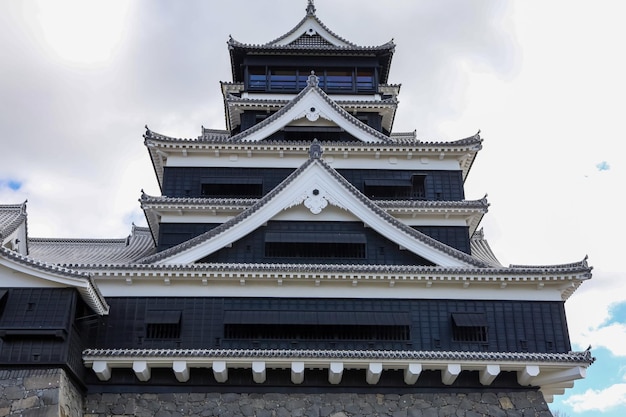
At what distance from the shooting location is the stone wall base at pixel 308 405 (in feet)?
51.1

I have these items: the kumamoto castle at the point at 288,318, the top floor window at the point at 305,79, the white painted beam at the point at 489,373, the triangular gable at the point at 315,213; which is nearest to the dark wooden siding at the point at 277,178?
the kumamoto castle at the point at 288,318

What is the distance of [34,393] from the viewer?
1377cm

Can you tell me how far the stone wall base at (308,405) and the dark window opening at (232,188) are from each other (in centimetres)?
764

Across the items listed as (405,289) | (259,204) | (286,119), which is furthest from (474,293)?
(286,119)

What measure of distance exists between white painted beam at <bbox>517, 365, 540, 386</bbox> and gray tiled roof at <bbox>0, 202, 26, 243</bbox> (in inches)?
541

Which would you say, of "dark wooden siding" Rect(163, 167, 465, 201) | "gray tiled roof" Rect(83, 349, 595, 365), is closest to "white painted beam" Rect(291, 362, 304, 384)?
"gray tiled roof" Rect(83, 349, 595, 365)

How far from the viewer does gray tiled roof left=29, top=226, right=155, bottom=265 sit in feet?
64.1

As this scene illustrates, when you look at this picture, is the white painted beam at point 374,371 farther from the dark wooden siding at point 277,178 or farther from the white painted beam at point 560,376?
the dark wooden siding at point 277,178

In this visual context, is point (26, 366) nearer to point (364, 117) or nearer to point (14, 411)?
point (14, 411)

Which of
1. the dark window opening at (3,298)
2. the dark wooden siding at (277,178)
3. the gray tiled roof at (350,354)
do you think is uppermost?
the dark wooden siding at (277,178)

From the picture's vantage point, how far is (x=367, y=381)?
16.1 metres

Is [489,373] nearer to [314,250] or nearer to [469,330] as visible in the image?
[469,330]

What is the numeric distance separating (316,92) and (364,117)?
2509 millimetres

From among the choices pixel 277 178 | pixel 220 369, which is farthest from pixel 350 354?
pixel 277 178
